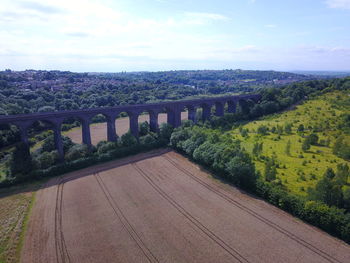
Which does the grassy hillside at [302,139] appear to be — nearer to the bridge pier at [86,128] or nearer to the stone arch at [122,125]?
the bridge pier at [86,128]

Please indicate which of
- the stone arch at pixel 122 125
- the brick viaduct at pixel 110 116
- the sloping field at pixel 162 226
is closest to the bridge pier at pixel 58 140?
the brick viaduct at pixel 110 116

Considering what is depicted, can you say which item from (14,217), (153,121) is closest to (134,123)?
(153,121)

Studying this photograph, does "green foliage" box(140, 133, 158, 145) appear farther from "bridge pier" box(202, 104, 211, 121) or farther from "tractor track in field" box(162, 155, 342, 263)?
"bridge pier" box(202, 104, 211, 121)

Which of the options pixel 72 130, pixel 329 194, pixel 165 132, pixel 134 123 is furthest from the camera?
pixel 72 130

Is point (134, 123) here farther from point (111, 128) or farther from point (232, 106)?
point (232, 106)

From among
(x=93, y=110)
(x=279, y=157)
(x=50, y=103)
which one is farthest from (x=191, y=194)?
(x=50, y=103)
